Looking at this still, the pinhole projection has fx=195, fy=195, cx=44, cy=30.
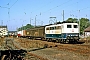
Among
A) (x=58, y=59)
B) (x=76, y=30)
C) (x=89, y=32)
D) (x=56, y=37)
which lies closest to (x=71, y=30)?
(x=76, y=30)

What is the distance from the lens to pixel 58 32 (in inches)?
1160

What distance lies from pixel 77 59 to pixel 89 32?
56.7 m

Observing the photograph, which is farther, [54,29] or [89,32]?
[89,32]

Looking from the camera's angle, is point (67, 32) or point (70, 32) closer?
point (67, 32)

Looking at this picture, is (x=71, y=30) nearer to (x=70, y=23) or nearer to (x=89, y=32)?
(x=70, y=23)

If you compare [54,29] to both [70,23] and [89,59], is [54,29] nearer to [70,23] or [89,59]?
[70,23]

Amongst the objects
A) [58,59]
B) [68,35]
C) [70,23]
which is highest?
[70,23]

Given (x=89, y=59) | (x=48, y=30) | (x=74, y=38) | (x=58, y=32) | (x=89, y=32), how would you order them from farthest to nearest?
(x=89, y=32) < (x=48, y=30) < (x=58, y=32) < (x=74, y=38) < (x=89, y=59)

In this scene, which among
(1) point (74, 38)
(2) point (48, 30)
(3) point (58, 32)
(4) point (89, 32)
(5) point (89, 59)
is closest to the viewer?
(5) point (89, 59)

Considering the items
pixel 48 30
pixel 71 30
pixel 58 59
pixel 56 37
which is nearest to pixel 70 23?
pixel 71 30

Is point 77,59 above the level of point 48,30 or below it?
below

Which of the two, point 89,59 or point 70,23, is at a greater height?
point 70,23

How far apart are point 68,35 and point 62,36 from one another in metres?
1.15

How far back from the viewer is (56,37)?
30.5m
